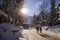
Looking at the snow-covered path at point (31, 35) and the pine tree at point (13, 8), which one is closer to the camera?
the snow-covered path at point (31, 35)

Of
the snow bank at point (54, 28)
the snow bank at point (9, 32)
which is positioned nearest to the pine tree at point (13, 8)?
the snow bank at point (9, 32)

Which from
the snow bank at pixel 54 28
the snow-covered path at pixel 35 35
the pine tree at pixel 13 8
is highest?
the pine tree at pixel 13 8

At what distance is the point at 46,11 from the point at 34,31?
44 centimetres

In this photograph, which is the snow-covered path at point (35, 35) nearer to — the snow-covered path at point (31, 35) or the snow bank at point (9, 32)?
the snow-covered path at point (31, 35)

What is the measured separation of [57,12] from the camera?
2.00 m

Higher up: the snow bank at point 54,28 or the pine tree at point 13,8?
the pine tree at point 13,8

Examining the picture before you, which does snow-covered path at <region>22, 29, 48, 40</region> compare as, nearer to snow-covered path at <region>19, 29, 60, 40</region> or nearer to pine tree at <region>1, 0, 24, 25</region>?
snow-covered path at <region>19, 29, 60, 40</region>

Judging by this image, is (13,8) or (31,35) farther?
(13,8)

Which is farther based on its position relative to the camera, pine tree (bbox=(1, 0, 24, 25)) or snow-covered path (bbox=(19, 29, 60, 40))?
pine tree (bbox=(1, 0, 24, 25))

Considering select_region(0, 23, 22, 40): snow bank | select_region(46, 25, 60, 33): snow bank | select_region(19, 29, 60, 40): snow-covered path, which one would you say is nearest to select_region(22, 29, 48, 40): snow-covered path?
select_region(19, 29, 60, 40): snow-covered path

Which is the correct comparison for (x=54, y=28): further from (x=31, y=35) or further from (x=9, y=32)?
(x=9, y=32)

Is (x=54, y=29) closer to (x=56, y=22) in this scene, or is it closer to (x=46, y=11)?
(x=56, y=22)

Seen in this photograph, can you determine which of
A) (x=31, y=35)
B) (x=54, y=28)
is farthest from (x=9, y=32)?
(x=54, y=28)

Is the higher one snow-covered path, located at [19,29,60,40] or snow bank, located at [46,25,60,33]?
snow bank, located at [46,25,60,33]
